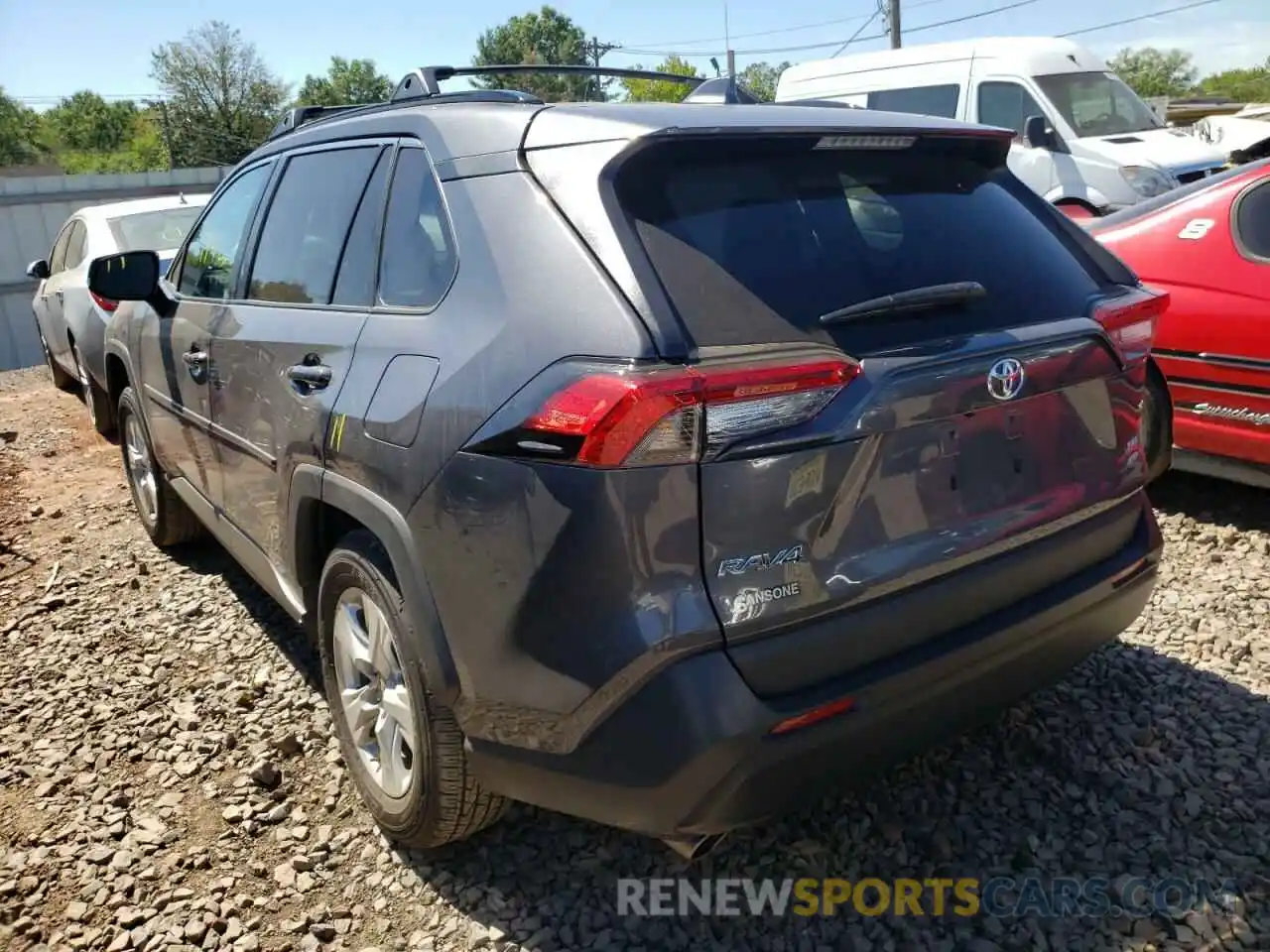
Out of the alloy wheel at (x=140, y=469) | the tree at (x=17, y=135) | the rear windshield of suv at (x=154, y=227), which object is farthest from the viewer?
the tree at (x=17, y=135)

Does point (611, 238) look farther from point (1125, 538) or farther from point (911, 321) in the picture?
point (1125, 538)

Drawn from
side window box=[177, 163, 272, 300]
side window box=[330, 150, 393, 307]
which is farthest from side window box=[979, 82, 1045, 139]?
side window box=[330, 150, 393, 307]

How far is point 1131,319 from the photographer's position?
2.40 meters

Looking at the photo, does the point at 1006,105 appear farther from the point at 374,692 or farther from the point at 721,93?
the point at 374,692

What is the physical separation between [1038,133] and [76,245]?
28.5ft

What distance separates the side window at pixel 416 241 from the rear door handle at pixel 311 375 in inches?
9.9

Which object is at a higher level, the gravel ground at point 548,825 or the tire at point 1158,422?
the tire at point 1158,422

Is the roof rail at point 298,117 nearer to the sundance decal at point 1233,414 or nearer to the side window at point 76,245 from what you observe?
the sundance decal at point 1233,414

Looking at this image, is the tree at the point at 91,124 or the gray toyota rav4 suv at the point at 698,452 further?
the tree at the point at 91,124

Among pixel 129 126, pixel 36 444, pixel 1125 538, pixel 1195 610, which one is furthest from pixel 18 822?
pixel 129 126

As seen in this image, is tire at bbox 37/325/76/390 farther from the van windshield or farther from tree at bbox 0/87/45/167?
tree at bbox 0/87/45/167

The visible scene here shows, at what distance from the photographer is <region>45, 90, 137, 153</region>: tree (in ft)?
249

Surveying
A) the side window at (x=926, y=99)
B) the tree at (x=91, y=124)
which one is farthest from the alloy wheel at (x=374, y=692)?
the tree at (x=91, y=124)
